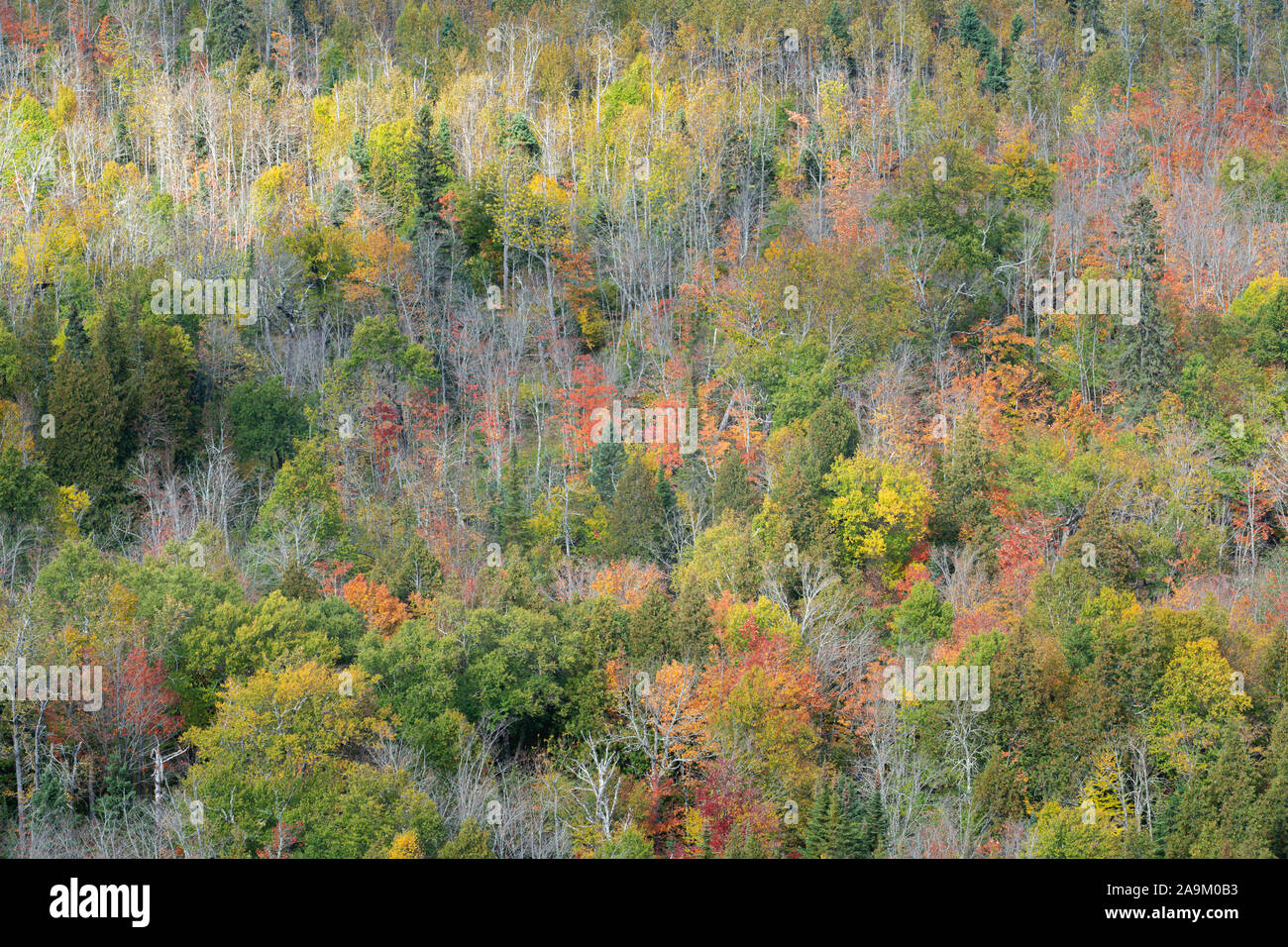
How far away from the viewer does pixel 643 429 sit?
6919cm

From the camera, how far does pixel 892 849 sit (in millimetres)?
47312

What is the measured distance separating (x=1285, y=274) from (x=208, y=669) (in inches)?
1854

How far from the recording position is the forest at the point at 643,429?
4831cm

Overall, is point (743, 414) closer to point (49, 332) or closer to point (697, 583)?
point (697, 583)

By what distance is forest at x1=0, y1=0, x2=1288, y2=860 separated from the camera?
48312mm

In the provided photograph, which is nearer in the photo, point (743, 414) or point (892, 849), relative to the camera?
point (892, 849)

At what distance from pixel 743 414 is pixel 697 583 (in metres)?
12.5

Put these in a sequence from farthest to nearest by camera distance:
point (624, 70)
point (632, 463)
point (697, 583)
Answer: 1. point (624, 70)
2. point (632, 463)
3. point (697, 583)
